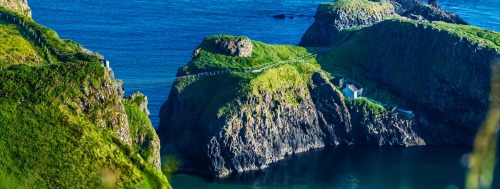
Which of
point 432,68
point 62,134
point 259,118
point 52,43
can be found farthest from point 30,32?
point 432,68

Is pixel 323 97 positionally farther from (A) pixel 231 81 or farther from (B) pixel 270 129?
(A) pixel 231 81

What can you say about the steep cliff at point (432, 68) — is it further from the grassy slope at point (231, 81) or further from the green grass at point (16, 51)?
the green grass at point (16, 51)

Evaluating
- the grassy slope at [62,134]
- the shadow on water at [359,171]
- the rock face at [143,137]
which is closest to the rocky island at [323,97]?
the shadow on water at [359,171]

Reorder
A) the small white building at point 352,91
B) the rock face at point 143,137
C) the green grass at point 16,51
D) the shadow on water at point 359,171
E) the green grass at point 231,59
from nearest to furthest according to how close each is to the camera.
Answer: the rock face at point 143,137 < the green grass at point 16,51 < the shadow on water at point 359,171 < the green grass at point 231,59 < the small white building at point 352,91

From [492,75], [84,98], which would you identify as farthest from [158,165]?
Answer: [492,75]

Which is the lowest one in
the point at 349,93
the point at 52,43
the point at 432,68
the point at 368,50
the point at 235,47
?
the point at 349,93

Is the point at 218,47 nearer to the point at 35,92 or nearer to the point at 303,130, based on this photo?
the point at 303,130
